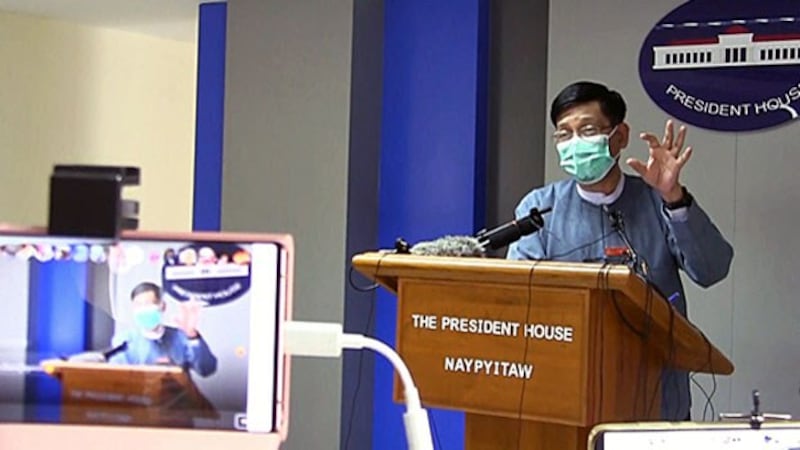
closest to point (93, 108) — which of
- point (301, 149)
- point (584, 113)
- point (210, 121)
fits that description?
point (210, 121)

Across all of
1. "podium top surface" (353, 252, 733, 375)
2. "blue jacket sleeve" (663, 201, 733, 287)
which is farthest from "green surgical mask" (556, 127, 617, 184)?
"podium top surface" (353, 252, 733, 375)

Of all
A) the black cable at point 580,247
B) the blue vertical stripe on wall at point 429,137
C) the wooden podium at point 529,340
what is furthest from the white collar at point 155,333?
the blue vertical stripe on wall at point 429,137

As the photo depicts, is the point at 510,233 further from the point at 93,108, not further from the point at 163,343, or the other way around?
the point at 93,108

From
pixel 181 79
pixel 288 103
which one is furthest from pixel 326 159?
pixel 181 79

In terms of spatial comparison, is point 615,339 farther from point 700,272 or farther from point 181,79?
point 181,79

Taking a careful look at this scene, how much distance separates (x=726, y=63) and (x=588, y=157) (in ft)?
3.88

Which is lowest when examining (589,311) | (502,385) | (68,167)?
(502,385)

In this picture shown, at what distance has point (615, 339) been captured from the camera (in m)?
2.14

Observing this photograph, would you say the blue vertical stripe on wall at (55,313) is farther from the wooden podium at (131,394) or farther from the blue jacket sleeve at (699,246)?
the blue jacket sleeve at (699,246)

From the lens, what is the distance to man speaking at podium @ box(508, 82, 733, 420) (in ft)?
8.06

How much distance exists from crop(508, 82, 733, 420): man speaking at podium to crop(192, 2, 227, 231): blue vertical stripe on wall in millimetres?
2420

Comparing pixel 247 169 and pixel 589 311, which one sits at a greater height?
pixel 247 169

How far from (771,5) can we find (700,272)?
150 centimetres

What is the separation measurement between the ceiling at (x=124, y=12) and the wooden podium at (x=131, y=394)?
4511 millimetres
